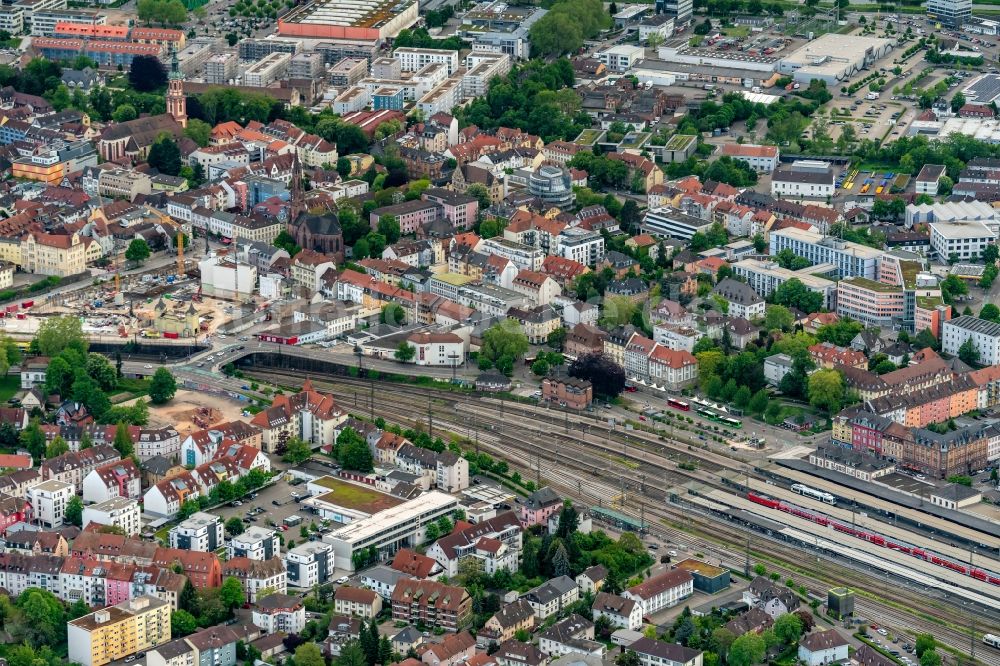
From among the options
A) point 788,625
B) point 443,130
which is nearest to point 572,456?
point 788,625

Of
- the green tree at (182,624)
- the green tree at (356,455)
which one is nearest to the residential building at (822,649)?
the green tree at (182,624)

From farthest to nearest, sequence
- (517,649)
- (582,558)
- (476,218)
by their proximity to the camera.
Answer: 1. (476,218)
2. (582,558)
3. (517,649)

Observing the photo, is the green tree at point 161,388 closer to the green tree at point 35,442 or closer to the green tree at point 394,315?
the green tree at point 35,442

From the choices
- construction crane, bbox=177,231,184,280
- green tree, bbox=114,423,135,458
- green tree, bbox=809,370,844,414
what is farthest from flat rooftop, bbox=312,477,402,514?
construction crane, bbox=177,231,184,280

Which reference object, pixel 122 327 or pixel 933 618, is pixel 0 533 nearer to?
pixel 122 327

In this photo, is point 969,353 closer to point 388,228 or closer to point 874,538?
point 874,538

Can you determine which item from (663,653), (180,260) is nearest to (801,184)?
(180,260)
